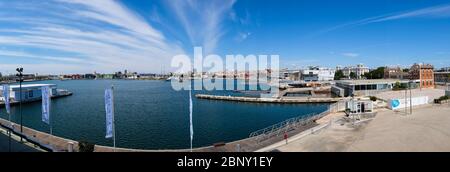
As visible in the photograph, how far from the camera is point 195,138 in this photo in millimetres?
20359

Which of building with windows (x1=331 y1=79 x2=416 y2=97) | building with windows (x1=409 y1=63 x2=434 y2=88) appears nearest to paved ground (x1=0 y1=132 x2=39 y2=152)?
building with windows (x1=331 y1=79 x2=416 y2=97)

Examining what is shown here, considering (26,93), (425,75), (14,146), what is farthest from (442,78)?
(26,93)

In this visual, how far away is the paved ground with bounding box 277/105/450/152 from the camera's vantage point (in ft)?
40.1

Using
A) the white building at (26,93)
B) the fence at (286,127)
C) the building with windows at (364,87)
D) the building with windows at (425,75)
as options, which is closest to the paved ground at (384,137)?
the fence at (286,127)

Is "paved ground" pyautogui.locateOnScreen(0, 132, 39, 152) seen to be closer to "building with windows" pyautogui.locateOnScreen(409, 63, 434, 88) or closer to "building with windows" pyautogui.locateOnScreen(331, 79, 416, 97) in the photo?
"building with windows" pyautogui.locateOnScreen(331, 79, 416, 97)

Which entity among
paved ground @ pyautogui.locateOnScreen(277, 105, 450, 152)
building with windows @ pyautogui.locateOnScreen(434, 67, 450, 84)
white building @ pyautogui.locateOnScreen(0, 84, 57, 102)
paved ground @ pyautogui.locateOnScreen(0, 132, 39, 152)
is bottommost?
paved ground @ pyautogui.locateOnScreen(0, 132, 39, 152)

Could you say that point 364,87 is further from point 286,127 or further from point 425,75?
point 286,127

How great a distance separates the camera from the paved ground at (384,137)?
12.2 m

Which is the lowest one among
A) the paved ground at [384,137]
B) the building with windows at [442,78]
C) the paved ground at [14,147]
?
the paved ground at [14,147]

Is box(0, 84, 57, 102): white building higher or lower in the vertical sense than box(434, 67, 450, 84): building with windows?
lower

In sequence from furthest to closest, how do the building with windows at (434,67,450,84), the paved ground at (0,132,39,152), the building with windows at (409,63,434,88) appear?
1. the building with windows at (434,67,450,84)
2. the building with windows at (409,63,434,88)
3. the paved ground at (0,132,39,152)

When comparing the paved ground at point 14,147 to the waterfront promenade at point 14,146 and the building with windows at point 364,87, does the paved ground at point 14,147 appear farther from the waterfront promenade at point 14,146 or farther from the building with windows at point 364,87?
the building with windows at point 364,87
